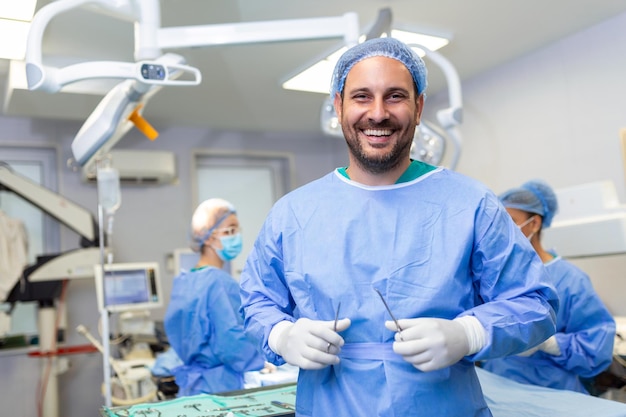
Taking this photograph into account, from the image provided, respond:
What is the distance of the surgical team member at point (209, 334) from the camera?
2.27 metres

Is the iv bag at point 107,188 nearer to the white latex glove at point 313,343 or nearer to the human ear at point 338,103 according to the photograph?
the human ear at point 338,103

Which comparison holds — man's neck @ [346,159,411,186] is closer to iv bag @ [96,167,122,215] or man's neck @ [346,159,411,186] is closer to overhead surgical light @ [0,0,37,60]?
iv bag @ [96,167,122,215]

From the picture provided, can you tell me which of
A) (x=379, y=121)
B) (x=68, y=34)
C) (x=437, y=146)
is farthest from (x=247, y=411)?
(x=68, y=34)

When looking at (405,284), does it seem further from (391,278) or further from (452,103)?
(452,103)

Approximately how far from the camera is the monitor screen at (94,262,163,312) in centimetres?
340

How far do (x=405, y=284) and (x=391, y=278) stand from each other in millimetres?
30

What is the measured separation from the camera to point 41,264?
3580 mm

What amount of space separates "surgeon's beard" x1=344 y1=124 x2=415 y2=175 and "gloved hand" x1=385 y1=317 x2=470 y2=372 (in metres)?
0.35

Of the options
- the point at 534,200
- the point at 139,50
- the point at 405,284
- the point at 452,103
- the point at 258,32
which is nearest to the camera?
the point at 405,284

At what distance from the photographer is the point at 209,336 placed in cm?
234

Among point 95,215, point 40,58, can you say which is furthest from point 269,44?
point 95,215

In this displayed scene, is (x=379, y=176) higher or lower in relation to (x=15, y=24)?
lower

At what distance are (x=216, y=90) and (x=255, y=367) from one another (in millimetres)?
2159

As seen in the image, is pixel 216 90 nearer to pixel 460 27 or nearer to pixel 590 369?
pixel 460 27
